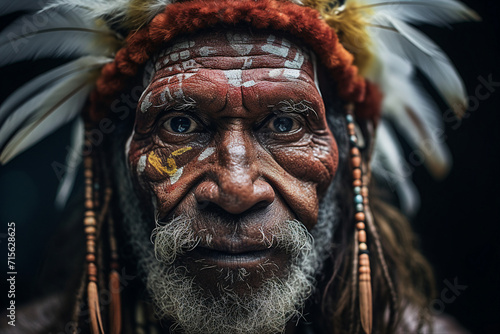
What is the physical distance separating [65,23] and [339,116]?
1.31 metres

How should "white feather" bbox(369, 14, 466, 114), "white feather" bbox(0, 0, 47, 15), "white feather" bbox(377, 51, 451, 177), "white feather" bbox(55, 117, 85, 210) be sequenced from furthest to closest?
"white feather" bbox(377, 51, 451, 177) → "white feather" bbox(55, 117, 85, 210) → "white feather" bbox(369, 14, 466, 114) → "white feather" bbox(0, 0, 47, 15)

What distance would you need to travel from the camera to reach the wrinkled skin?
63.9 inches

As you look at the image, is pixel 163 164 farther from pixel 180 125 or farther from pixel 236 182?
pixel 236 182

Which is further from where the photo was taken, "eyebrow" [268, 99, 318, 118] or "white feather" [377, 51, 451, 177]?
"white feather" [377, 51, 451, 177]

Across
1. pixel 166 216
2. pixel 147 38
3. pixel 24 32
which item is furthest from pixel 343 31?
pixel 24 32

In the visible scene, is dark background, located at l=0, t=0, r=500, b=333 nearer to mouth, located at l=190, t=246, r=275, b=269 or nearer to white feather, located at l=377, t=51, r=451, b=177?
white feather, located at l=377, t=51, r=451, b=177

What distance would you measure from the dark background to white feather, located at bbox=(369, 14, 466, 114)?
1028mm

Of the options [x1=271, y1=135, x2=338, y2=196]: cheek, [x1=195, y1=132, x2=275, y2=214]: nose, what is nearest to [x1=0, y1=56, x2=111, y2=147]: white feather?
[x1=195, y1=132, x2=275, y2=214]: nose

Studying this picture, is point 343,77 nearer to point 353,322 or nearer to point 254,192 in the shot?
point 254,192

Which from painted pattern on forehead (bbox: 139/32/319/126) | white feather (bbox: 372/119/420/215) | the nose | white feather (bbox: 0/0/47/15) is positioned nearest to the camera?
the nose

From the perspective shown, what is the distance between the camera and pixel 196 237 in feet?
5.36

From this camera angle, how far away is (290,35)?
1776mm

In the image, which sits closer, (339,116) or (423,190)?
(339,116)

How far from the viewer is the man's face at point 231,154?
1.63 m
